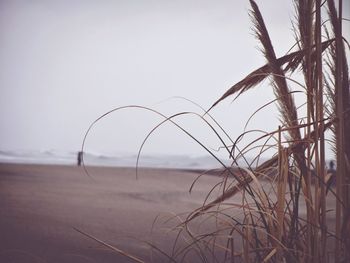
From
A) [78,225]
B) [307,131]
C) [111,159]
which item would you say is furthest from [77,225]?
[111,159]

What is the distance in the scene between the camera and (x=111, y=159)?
667 inches

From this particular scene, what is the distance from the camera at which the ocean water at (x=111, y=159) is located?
14164mm

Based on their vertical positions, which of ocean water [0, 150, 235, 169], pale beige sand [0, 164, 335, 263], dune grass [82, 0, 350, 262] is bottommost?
pale beige sand [0, 164, 335, 263]

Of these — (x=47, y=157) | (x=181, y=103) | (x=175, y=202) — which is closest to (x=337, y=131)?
(x=181, y=103)

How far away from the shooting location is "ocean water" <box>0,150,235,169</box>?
14164 mm

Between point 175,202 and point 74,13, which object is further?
point 175,202

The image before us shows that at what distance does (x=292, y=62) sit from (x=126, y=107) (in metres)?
0.46

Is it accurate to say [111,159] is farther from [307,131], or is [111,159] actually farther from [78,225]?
[307,131]

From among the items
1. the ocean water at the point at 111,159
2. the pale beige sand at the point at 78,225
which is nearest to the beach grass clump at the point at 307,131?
the pale beige sand at the point at 78,225

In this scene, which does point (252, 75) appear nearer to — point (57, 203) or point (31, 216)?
point (31, 216)

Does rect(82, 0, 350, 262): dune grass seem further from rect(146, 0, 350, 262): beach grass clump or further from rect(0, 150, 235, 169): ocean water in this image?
rect(0, 150, 235, 169): ocean water

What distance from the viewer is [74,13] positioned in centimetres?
348

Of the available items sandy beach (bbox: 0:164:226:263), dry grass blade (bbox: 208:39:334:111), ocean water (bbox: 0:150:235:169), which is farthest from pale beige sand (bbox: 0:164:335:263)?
ocean water (bbox: 0:150:235:169)

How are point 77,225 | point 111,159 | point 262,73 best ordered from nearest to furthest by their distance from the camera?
point 262,73, point 77,225, point 111,159
